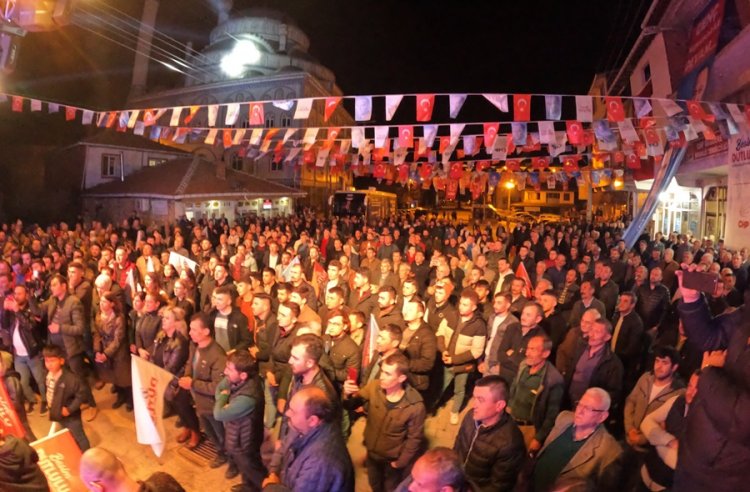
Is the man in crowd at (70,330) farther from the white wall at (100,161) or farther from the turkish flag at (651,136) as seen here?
the white wall at (100,161)

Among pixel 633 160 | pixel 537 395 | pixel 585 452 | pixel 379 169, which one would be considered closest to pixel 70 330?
pixel 537 395

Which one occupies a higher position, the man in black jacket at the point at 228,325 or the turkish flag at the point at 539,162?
the turkish flag at the point at 539,162

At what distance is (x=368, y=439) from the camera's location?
4.14 meters

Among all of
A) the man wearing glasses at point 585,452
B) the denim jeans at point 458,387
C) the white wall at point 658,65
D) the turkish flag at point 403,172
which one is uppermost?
the white wall at point 658,65

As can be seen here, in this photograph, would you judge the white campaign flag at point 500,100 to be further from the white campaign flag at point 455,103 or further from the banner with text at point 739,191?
the banner with text at point 739,191

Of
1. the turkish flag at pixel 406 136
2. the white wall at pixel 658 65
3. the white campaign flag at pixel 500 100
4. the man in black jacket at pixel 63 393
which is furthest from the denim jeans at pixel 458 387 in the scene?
the white wall at pixel 658 65

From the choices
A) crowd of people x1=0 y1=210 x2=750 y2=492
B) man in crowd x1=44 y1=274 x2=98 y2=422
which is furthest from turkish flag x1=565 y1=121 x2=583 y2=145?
man in crowd x1=44 y1=274 x2=98 y2=422

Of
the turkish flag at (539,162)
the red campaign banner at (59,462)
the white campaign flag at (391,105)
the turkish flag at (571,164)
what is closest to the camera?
the red campaign banner at (59,462)

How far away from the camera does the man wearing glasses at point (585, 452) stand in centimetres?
323

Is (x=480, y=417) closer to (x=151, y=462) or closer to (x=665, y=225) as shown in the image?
(x=151, y=462)

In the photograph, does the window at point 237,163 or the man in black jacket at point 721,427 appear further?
the window at point 237,163

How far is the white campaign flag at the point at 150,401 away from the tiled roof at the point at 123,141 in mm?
26679

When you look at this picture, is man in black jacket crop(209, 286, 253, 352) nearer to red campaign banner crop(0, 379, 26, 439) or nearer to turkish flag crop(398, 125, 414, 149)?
red campaign banner crop(0, 379, 26, 439)

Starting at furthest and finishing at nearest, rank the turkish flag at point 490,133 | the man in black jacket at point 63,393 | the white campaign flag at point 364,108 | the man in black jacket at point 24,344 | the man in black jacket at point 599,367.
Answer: the turkish flag at point 490,133
the white campaign flag at point 364,108
the man in black jacket at point 24,344
the man in black jacket at point 63,393
the man in black jacket at point 599,367
